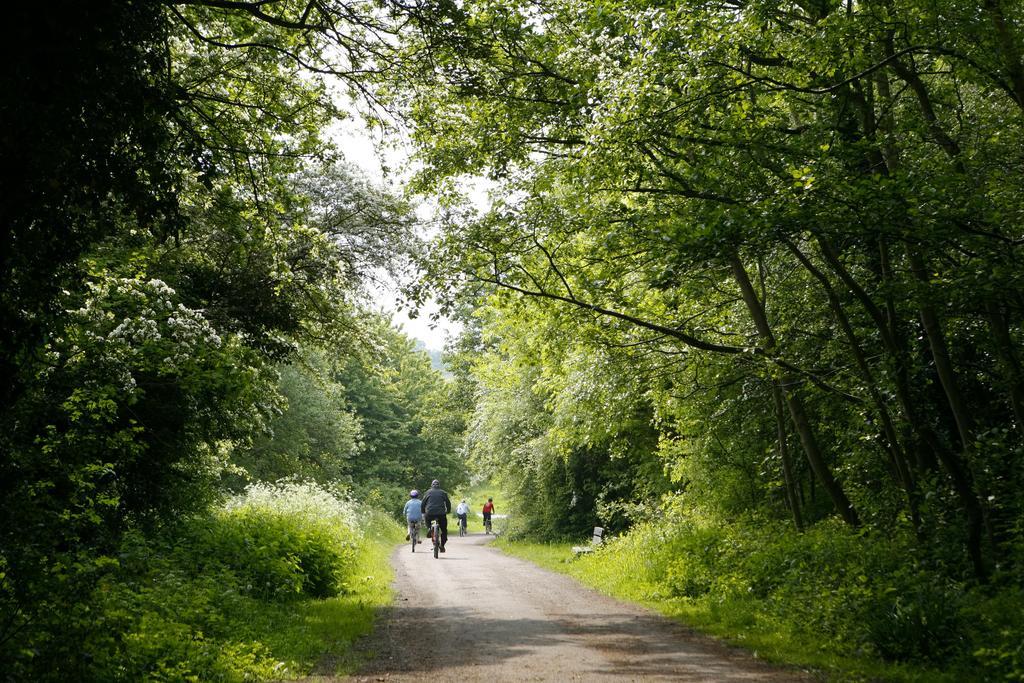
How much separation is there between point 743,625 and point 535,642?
2920 millimetres

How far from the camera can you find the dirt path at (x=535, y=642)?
7.88 metres

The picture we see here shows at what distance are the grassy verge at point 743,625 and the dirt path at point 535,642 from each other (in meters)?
0.33

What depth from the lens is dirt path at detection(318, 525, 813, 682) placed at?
25.8ft

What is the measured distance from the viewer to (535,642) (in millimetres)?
9492

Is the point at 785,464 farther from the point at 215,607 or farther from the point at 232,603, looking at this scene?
the point at 215,607

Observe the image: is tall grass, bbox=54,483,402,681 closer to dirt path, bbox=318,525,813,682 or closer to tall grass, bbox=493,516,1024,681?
dirt path, bbox=318,525,813,682

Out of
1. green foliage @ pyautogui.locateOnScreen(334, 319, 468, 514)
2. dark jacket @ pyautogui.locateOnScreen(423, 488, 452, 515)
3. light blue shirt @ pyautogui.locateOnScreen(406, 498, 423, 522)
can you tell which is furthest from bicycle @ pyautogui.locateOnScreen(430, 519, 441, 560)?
green foliage @ pyautogui.locateOnScreen(334, 319, 468, 514)

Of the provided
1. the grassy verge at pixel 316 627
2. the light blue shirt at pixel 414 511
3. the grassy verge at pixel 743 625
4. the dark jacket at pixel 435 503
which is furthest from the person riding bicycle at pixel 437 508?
the grassy verge at pixel 316 627

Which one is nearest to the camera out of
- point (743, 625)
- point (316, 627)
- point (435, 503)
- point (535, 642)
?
point (535, 642)

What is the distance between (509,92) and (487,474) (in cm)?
2169

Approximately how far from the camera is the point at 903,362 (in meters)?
10.1

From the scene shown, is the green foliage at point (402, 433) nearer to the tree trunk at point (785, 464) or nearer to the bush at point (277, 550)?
the bush at point (277, 550)

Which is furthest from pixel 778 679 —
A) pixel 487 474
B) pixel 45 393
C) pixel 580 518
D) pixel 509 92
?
pixel 487 474

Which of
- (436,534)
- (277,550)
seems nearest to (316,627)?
(277,550)
